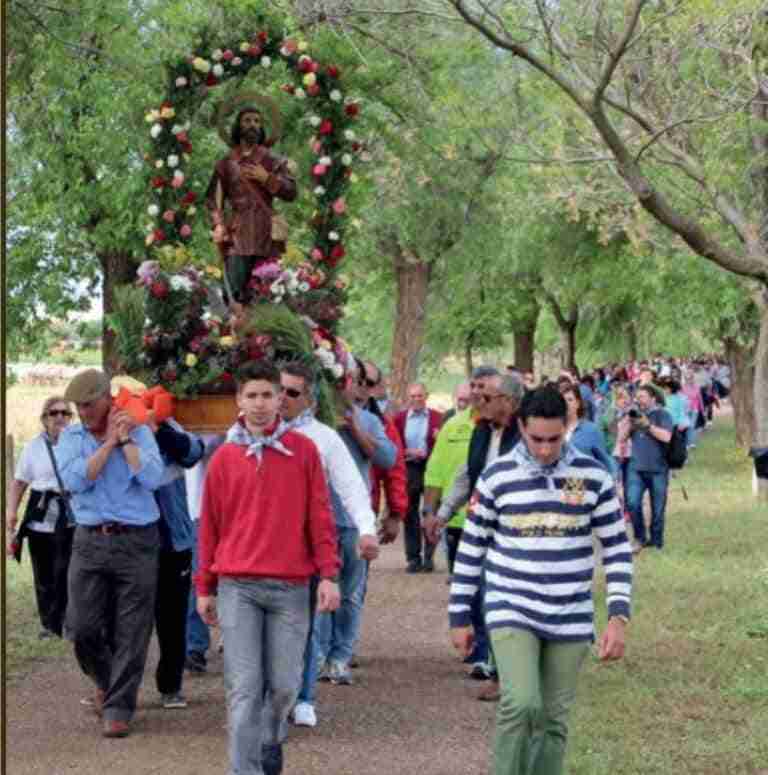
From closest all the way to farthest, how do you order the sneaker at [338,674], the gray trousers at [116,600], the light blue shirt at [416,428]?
the gray trousers at [116,600]
the sneaker at [338,674]
the light blue shirt at [416,428]

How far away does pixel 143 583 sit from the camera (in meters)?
10.2

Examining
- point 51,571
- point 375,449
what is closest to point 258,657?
point 375,449

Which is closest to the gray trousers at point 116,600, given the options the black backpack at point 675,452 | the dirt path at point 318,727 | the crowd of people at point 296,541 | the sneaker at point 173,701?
the crowd of people at point 296,541

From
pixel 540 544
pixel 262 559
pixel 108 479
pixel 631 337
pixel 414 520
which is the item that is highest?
pixel 631 337

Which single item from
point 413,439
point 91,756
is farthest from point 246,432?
point 413,439

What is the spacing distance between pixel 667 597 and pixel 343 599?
216 inches

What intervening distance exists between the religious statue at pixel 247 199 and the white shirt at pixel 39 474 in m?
1.83

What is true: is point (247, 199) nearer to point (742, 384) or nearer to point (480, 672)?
point (480, 672)

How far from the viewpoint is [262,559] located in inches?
332

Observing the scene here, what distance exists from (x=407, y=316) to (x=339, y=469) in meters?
23.9

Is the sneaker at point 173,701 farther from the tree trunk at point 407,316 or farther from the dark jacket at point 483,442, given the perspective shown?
the tree trunk at point 407,316

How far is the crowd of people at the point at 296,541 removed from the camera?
7562 mm

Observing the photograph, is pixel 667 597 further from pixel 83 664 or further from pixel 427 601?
pixel 83 664

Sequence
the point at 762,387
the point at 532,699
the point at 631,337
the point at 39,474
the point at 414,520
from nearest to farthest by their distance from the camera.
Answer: the point at 532,699 → the point at 39,474 → the point at 414,520 → the point at 762,387 → the point at 631,337
